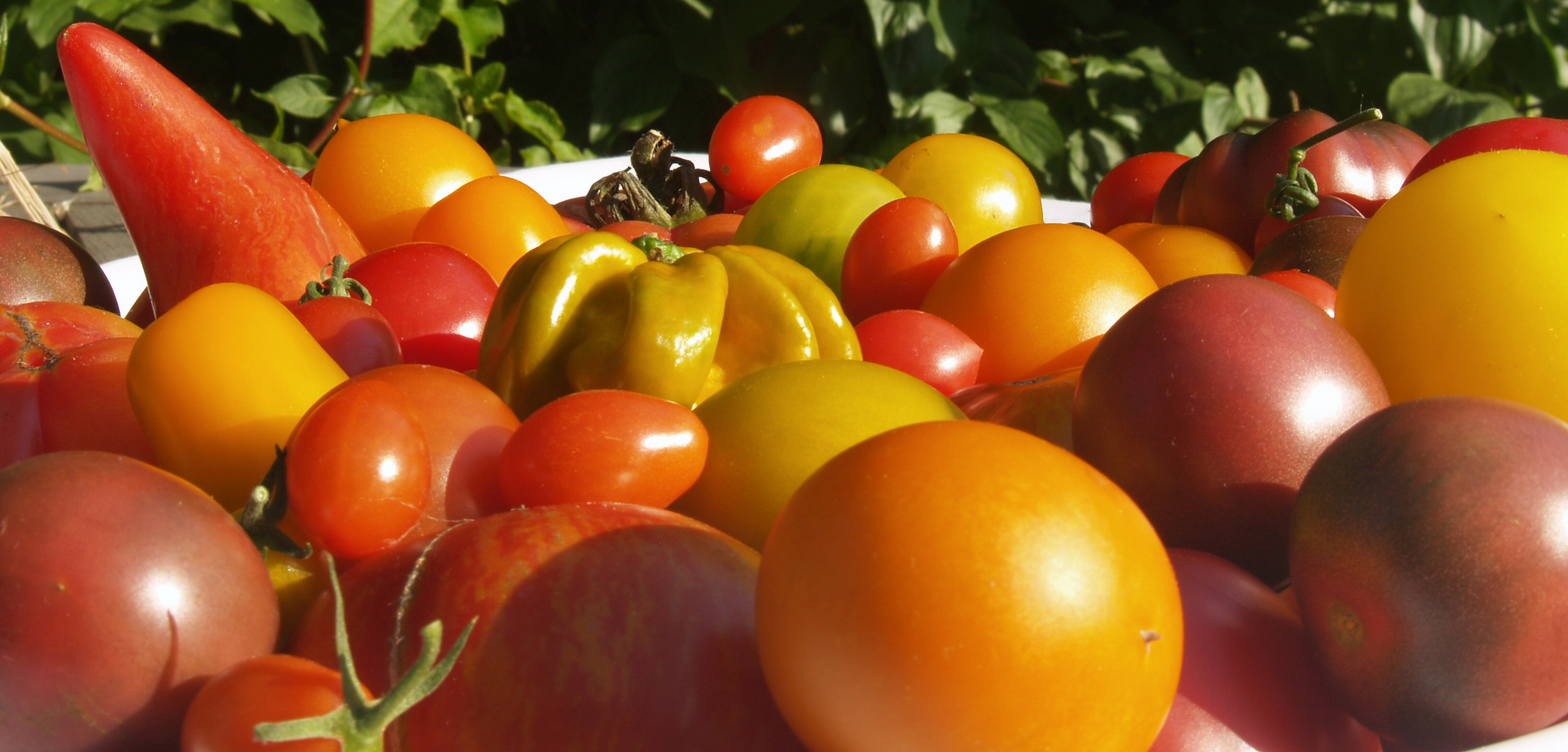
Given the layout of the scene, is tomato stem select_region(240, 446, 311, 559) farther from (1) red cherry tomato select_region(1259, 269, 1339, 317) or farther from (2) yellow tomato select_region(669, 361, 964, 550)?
(1) red cherry tomato select_region(1259, 269, 1339, 317)

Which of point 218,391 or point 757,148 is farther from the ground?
point 218,391

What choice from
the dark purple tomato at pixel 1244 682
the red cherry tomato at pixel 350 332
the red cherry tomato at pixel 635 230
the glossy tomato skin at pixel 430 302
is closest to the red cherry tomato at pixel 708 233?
the red cherry tomato at pixel 635 230

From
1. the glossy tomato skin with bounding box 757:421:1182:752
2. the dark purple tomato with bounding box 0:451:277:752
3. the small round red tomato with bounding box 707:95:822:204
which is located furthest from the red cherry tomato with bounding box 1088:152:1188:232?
the dark purple tomato with bounding box 0:451:277:752

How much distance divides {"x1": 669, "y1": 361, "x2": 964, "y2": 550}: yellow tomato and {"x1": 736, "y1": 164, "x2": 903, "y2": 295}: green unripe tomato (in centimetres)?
37

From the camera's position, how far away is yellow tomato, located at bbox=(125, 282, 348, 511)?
1.70 feet

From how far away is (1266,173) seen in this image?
977 millimetres

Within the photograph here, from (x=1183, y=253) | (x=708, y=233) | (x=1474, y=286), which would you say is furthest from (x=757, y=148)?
(x=1474, y=286)

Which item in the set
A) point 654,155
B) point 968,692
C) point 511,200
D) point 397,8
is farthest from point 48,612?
point 397,8

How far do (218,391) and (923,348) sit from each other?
0.41m

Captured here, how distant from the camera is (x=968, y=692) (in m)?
0.34

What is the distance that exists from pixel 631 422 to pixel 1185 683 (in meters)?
0.25

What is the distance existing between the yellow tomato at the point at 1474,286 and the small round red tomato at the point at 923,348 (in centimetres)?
23

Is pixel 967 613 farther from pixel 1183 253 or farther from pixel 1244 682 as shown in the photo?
pixel 1183 253

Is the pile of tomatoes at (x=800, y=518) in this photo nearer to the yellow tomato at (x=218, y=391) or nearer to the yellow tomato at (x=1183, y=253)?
the yellow tomato at (x=218, y=391)
